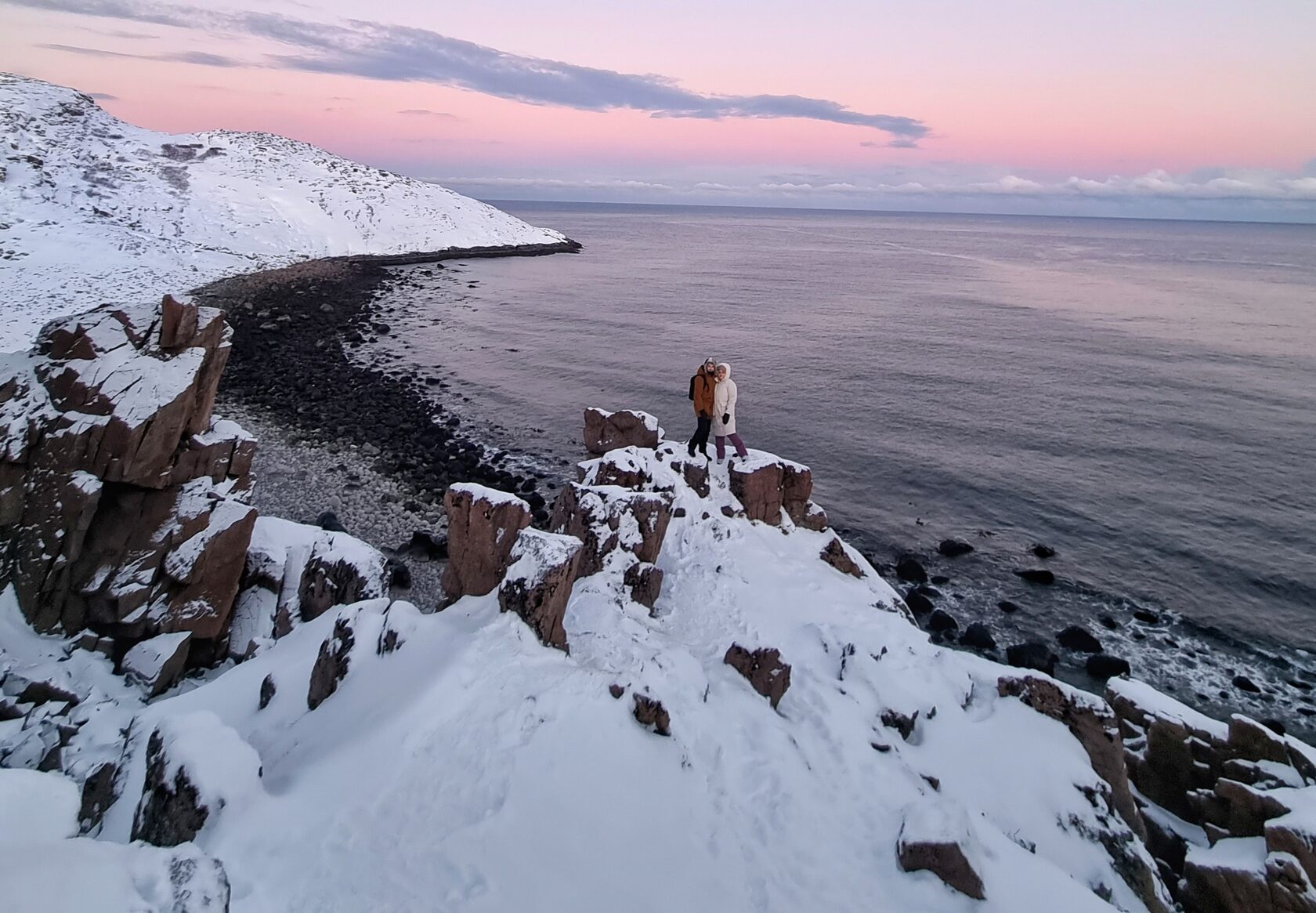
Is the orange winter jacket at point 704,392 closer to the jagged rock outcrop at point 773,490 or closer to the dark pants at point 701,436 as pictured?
the dark pants at point 701,436

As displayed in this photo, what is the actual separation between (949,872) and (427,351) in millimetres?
45362

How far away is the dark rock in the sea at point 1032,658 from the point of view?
1862cm

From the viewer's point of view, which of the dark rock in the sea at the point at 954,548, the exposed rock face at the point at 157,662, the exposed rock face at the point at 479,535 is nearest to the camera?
the exposed rock face at the point at 479,535

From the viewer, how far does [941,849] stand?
932 cm

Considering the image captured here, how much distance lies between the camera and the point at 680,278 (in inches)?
3620

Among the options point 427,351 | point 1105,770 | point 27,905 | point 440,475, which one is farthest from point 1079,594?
point 427,351

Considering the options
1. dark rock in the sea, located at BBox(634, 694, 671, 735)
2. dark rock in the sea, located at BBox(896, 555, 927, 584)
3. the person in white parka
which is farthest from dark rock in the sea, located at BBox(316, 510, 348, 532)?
dark rock in the sea, located at BBox(896, 555, 927, 584)

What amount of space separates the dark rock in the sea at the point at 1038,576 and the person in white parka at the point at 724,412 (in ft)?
34.1

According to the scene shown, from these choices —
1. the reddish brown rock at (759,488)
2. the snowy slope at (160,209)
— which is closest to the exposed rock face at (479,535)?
the reddish brown rock at (759,488)

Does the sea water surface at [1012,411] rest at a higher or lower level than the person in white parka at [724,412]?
lower

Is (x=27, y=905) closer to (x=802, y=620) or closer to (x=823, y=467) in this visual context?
(x=802, y=620)

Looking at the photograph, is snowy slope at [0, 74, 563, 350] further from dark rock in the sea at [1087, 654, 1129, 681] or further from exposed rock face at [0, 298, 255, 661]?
dark rock in the sea at [1087, 654, 1129, 681]

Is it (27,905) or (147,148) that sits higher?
(147,148)

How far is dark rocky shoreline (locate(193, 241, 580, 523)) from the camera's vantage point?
28922 mm
